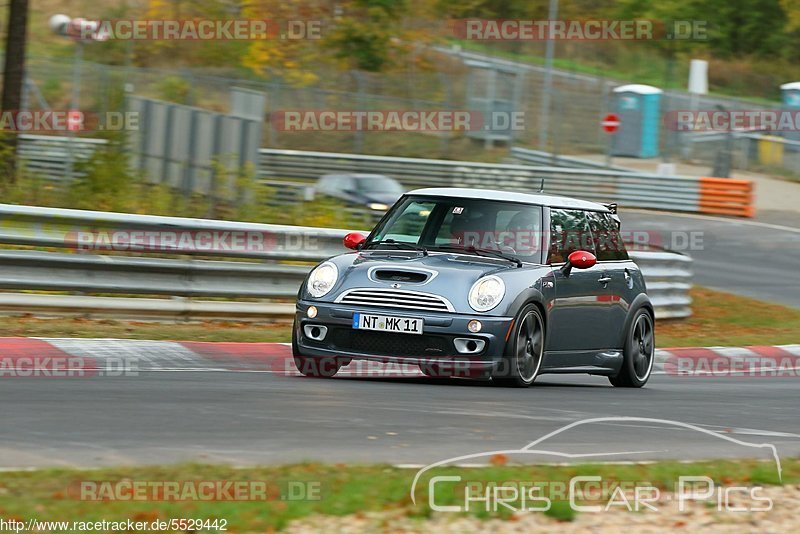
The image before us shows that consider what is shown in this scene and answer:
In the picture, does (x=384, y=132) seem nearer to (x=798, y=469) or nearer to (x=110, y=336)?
(x=110, y=336)

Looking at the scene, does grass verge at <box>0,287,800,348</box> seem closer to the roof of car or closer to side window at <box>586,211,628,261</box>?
the roof of car

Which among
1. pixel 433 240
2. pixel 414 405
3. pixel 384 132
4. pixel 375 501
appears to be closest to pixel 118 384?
pixel 414 405

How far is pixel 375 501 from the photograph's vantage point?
19.1 feet

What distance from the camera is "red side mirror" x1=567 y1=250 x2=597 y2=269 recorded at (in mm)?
10672

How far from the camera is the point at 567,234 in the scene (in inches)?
436

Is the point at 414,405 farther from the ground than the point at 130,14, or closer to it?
closer to it

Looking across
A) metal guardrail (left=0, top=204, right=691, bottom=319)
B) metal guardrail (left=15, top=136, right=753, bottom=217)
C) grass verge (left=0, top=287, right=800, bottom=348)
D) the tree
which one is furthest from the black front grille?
metal guardrail (left=15, top=136, right=753, bottom=217)

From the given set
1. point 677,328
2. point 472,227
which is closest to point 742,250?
point 677,328

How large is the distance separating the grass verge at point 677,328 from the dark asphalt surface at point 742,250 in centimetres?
178

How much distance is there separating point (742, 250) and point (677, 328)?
448 inches

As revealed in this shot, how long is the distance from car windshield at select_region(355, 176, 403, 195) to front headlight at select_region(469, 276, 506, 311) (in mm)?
19991

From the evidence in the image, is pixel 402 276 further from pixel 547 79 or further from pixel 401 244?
pixel 547 79

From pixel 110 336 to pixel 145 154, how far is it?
1538cm

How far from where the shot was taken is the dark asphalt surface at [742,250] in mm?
24406
